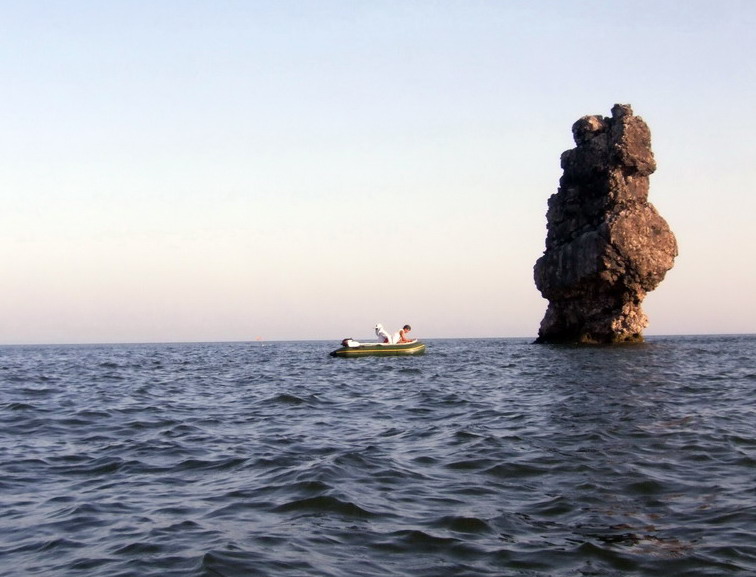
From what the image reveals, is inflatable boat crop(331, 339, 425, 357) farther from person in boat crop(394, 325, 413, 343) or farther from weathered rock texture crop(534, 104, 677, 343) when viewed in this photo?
weathered rock texture crop(534, 104, 677, 343)

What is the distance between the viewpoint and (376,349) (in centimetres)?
3941

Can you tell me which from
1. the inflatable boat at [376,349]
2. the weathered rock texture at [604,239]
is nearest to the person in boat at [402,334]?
the inflatable boat at [376,349]

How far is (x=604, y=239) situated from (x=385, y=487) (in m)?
45.7

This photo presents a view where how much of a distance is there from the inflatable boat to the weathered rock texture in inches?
731

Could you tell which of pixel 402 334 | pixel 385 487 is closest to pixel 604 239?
pixel 402 334

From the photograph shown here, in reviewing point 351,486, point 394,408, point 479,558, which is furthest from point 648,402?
point 479,558

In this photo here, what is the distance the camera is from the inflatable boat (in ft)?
130

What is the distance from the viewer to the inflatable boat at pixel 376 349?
39481 mm

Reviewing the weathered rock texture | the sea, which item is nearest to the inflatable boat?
the weathered rock texture

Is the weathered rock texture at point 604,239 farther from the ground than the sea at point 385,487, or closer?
farther from the ground

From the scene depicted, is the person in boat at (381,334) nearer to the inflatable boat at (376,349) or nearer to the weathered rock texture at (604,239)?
the inflatable boat at (376,349)

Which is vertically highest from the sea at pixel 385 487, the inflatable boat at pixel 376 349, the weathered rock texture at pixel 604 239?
the weathered rock texture at pixel 604 239

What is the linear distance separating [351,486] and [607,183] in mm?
49397

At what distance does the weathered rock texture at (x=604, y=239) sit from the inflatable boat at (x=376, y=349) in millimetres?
18579
